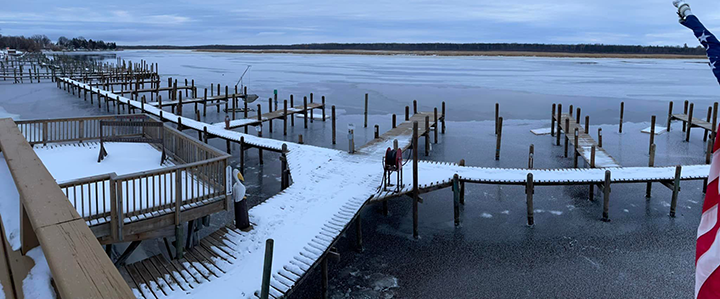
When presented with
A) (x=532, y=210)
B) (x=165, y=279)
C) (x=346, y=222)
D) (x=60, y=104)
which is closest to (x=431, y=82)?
(x=60, y=104)

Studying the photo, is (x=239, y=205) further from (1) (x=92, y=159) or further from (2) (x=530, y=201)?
(2) (x=530, y=201)

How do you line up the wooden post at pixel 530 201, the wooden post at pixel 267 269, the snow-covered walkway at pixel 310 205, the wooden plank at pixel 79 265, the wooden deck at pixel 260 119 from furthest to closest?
the wooden deck at pixel 260 119 → the wooden post at pixel 530 201 → the snow-covered walkway at pixel 310 205 → the wooden post at pixel 267 269 → the wooden plank at pixel 79 265

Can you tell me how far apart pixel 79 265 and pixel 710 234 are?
3.11 m

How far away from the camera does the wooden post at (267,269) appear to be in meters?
6.84

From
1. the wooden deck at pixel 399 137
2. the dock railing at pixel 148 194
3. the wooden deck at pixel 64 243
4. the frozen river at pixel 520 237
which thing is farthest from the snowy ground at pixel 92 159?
the wooden deck at pixel 64 243

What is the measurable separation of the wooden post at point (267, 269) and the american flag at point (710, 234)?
5.05 m

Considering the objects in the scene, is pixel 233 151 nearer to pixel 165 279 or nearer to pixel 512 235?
pixel 512 235

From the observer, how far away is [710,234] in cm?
275

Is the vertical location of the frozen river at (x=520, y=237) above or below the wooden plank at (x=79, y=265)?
below

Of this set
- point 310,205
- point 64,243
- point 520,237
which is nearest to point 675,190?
point 520,237

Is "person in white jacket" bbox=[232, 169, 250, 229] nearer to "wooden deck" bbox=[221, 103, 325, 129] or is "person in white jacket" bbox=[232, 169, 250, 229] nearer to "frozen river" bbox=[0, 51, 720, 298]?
"frozen river" bbox=[0, 51, 720, 298]

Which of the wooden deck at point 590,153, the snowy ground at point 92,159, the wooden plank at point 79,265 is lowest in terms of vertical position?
the wooden deck at point 590,153

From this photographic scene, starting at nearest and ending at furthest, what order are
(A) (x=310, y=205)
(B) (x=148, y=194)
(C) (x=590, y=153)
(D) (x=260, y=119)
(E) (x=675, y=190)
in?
1. (B) (x=148, y=194)
2. (A) (x=310, y=205)
3. (E) (x=675, y=190)
4. (C) (x=590, y=153)
5. (D) (x=260, y=119)

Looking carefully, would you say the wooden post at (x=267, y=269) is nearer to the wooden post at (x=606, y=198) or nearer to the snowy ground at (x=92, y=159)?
the snowy ground at (x=92, y=159)
